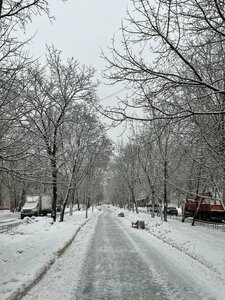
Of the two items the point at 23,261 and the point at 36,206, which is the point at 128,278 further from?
the point at 36,206

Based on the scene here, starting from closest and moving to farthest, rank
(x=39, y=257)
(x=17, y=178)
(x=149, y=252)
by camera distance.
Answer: (x=17, y=178), (x=39, y=257), (x=149, y=252)

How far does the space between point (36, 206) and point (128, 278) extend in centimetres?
4125

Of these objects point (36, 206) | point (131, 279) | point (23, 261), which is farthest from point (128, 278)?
point (36, 206)

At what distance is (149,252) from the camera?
1661cm

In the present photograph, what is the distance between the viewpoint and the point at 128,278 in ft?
35.2

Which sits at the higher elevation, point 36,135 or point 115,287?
point 36,135

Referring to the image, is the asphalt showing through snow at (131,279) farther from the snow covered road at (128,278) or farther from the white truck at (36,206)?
the white truck at (36,206)

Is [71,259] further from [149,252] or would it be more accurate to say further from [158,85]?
[158,85]

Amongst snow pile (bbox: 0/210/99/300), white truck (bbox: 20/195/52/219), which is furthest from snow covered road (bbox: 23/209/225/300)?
white truck (bbox: 20/195/52/219)

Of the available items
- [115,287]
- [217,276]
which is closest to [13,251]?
[115,287]

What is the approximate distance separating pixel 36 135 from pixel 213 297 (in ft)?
21.8

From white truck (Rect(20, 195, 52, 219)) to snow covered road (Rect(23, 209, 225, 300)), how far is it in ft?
111

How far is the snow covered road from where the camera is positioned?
8.79 meters

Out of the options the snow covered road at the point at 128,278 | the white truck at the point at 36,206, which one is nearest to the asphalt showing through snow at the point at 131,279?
the snow covered road at the point at 128,278
